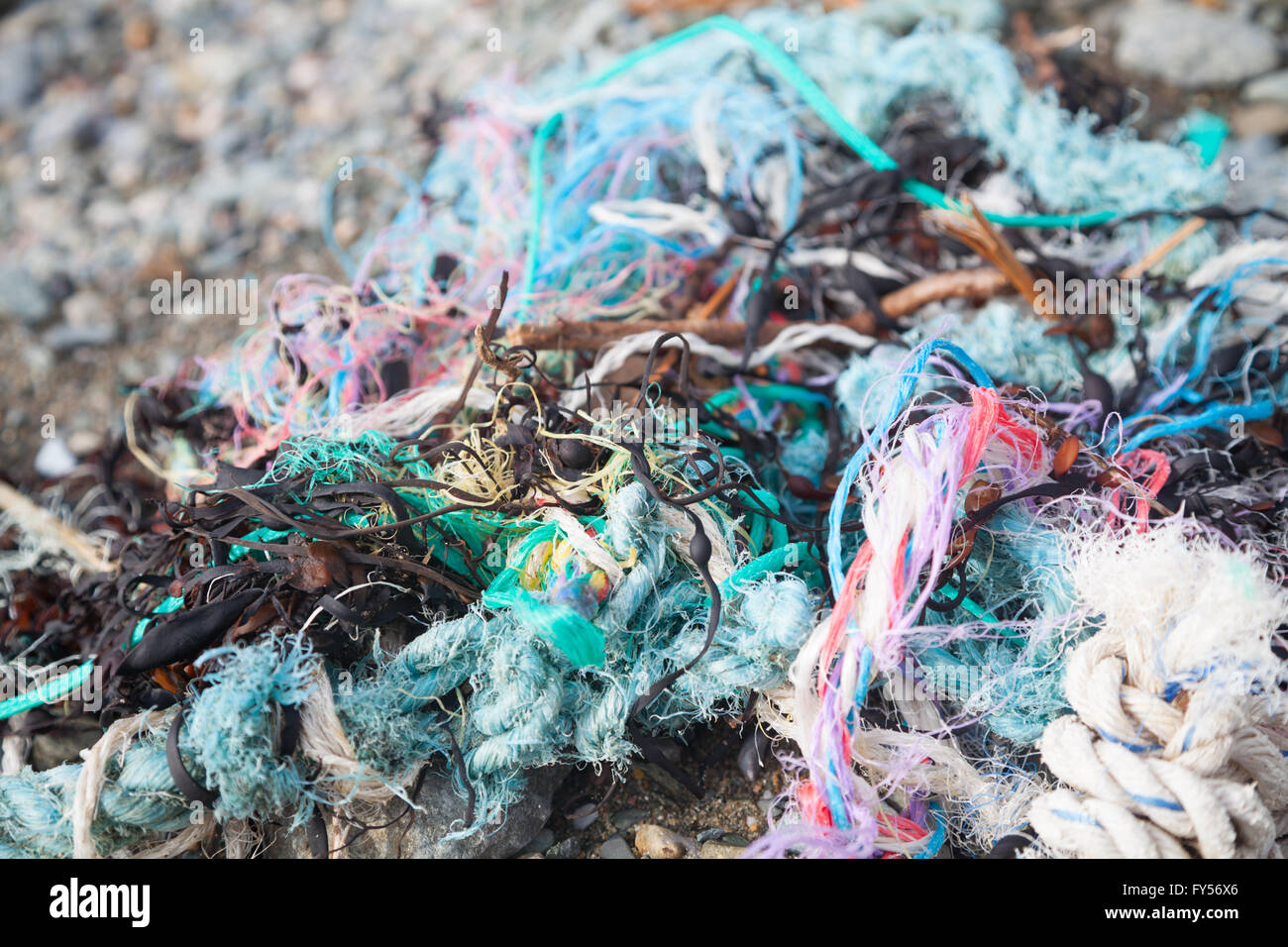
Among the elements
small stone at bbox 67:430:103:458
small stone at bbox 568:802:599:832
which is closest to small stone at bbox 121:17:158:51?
small stone at bbox 67:430:103:458

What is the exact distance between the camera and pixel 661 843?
1487 millimetres

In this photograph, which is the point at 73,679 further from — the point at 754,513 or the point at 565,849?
the point at 754,513

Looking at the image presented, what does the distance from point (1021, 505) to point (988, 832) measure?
524 millimetres

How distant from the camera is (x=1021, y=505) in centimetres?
150

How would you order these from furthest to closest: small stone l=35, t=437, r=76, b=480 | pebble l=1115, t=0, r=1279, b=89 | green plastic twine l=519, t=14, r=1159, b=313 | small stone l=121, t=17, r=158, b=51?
small stone l=121, t=17, r=158, b=51
pebble l=1115, t=0, r=1279, b=89
small stone l=35, t=437, r=76, b=480
green plastic twine l=519, t=14, r=1159, b=313

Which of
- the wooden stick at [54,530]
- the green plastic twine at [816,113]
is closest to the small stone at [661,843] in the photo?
the green plastic twine at [816,113]

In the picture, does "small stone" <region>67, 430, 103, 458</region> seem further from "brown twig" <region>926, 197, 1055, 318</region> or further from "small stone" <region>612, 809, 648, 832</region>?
"brown twig" <region>926, 197, 1055, 318</region>

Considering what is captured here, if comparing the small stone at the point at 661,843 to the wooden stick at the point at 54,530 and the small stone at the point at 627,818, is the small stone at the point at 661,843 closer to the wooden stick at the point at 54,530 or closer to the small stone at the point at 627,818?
the small stone at the point at 627,818

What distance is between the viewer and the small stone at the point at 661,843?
4.85ft

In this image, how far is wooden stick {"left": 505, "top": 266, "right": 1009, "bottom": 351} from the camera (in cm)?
182

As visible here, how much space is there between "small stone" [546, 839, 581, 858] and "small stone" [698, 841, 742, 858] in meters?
0.21

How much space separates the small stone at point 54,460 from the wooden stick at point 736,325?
4.36 feet

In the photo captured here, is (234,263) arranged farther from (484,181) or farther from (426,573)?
(426,573)
